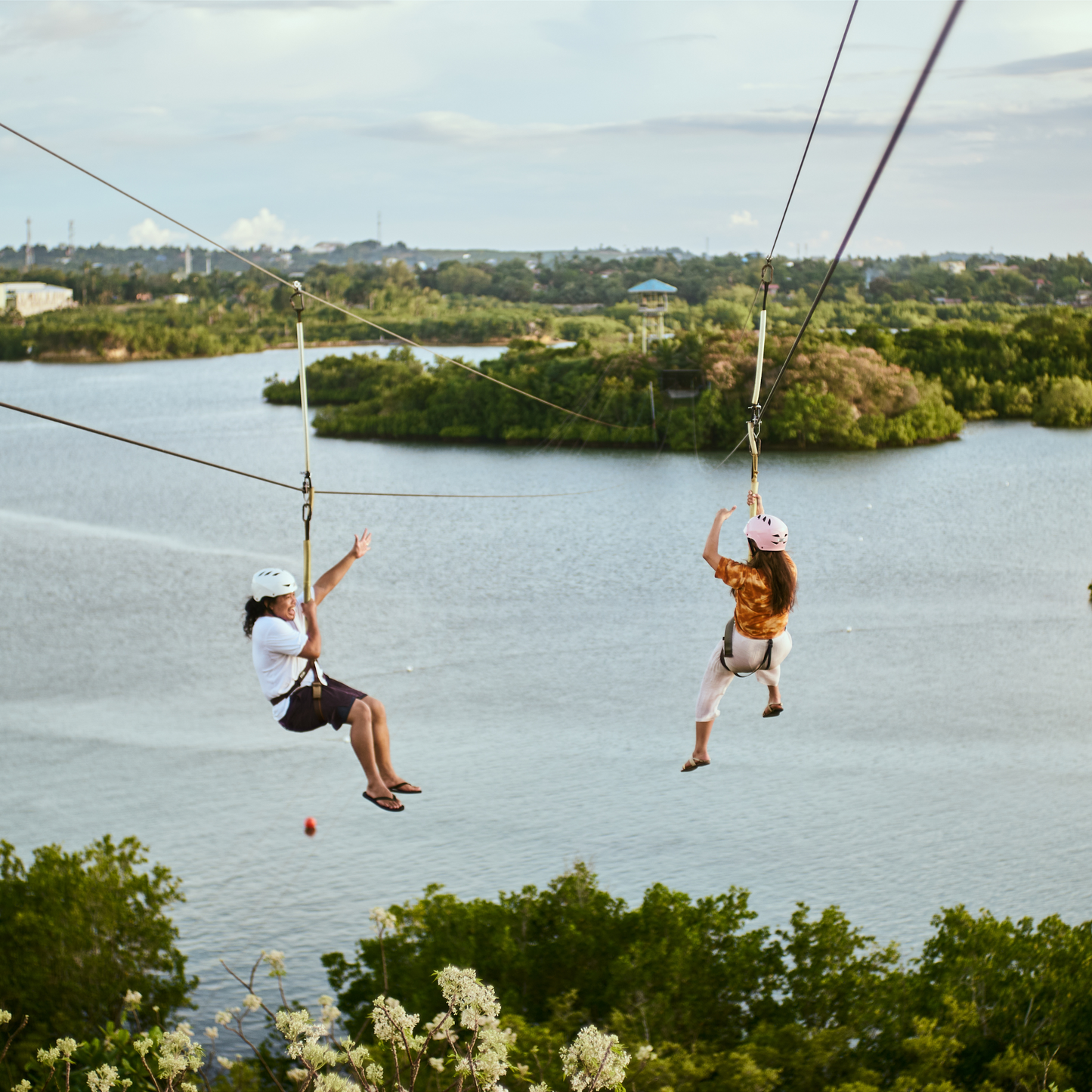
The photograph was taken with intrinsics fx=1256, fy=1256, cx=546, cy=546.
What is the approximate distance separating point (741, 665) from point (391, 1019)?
375cm

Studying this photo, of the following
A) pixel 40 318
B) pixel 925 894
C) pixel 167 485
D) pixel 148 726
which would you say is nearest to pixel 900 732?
pixel 925 894

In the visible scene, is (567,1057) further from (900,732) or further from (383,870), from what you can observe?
(900,732)

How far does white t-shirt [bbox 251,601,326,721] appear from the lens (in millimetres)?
8203

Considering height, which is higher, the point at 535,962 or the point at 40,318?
the point at 40,318

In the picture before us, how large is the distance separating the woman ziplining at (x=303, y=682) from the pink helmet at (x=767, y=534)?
2.61 m

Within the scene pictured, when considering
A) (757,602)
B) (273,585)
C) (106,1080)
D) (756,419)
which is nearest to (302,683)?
(273,585)

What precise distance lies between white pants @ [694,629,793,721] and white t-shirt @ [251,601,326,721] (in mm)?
2888

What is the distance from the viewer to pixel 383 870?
35250 millimetres

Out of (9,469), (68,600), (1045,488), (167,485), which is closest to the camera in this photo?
(68,600)

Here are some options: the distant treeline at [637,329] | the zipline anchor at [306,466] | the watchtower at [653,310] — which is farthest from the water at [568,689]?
the zipline anchor at [306,466]

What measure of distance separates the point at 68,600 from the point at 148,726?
48.9ft

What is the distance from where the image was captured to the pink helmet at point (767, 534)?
8469 mm

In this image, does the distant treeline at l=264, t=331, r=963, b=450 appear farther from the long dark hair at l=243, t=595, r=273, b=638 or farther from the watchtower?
the long dark hair at l=243, t=595, r=273, b=638

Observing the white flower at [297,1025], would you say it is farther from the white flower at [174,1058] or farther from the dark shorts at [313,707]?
the dark shorts at [313,707]
